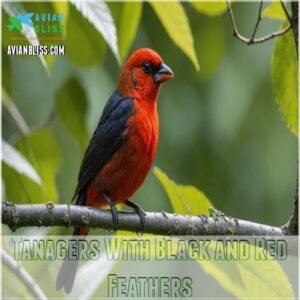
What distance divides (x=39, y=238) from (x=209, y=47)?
1141 mm

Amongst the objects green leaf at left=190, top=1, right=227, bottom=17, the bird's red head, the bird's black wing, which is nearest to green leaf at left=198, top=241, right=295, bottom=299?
green leaf at left=190, top=1, right=227, bottom=17

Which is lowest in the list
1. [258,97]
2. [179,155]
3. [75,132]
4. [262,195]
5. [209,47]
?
[262,195]

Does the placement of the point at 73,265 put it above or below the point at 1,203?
Answer: below

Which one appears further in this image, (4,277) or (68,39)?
(68,39)

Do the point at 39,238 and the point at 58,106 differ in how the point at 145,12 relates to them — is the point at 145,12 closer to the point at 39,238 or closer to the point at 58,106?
the point at 58,106

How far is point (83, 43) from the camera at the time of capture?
3.12 metres

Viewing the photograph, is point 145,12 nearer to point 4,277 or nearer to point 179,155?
point 179,155

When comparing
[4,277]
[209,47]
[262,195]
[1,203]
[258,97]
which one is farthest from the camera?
[262,195]

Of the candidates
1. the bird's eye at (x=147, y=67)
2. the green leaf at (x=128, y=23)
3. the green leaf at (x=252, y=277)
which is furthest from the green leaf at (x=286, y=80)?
the bird's eye at (x=147, y=67)

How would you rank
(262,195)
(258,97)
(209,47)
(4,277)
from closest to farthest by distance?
(4,277)
(209,47)
(258,97)
(262,195)

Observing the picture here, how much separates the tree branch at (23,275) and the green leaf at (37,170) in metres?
0.23

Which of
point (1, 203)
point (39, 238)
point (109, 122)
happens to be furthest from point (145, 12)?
point (1, 203)

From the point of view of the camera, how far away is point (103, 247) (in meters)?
2.79

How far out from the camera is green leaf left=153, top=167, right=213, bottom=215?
93.0 inches
